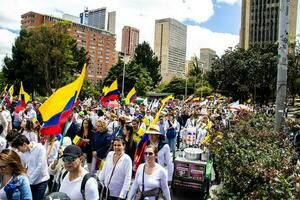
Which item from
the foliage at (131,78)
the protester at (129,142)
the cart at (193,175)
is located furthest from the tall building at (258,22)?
the protester at (129,142)

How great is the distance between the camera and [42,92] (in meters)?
49.3

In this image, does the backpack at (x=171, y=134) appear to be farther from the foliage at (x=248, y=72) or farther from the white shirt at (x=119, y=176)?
the foliage at (x=248, y=72)

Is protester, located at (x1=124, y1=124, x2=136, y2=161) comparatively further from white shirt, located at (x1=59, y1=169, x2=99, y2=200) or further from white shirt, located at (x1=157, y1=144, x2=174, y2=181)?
white shirt, located at (x1=59, y1=169, x2=99, y2=200)

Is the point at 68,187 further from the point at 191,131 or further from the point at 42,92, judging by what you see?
the point at 42,92

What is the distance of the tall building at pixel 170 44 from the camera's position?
158 m

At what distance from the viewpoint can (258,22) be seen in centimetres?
8706

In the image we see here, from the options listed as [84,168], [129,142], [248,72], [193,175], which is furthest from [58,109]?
A: [248,72]

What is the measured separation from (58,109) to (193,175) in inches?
137

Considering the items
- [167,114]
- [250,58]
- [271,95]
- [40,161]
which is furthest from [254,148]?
[271,95]

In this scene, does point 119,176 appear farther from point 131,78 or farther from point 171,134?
point 131,78

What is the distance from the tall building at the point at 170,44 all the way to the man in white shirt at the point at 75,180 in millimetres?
148809

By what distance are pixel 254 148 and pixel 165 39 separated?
154857mm

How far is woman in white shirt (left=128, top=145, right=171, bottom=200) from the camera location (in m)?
4.39

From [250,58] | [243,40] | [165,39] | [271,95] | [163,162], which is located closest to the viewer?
[163,162]
